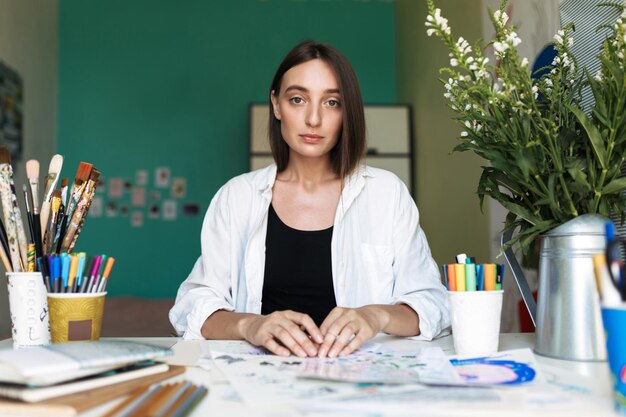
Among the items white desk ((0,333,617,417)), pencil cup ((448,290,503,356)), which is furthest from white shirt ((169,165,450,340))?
pencil cup ((448,290,503,356))

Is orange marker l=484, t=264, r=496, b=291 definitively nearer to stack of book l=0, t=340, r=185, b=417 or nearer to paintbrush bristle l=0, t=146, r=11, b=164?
stack of book l=0, t=340, r=185, b=417

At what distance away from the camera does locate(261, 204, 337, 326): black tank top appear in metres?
1.41

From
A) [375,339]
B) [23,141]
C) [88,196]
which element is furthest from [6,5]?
[375,339]

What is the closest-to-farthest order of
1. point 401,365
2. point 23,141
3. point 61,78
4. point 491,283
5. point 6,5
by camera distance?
point 401,365 → point 491,283 → point 6,5 → point 23,141 → point 61,78

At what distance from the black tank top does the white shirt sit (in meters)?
0.02

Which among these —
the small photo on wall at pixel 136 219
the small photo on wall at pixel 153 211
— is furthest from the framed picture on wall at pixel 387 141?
the small photo on wall at pixel 136 219

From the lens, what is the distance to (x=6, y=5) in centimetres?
335

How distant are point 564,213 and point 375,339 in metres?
0.38

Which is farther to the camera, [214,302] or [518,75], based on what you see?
[214,302]

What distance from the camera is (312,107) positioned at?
4.42 feet

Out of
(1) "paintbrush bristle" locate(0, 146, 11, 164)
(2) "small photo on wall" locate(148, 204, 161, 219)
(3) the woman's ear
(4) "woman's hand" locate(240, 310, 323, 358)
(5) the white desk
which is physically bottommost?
(5) the white desk

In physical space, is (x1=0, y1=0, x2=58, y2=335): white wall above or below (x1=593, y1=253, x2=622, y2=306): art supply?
above

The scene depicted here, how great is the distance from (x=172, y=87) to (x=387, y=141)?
1.67 m

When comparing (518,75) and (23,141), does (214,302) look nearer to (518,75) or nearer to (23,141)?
(518,75)
